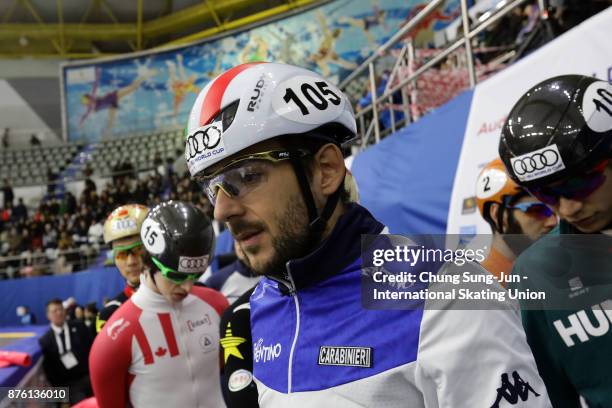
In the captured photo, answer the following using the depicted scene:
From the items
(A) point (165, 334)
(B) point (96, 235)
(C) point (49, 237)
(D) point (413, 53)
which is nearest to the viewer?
(A) point (165, 334)

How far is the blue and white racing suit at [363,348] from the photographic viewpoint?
0.96m

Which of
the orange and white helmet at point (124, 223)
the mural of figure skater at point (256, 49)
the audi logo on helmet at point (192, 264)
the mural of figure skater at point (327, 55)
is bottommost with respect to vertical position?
the audi logo on helmet at point (192, 264)

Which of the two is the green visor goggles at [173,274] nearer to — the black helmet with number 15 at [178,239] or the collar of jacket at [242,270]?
the black helmet with number 15 at [178,239]

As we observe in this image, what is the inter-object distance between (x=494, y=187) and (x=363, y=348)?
1.42m

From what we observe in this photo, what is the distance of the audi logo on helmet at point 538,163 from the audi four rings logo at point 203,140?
0.85 metres

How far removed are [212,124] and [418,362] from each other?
751 millimetres

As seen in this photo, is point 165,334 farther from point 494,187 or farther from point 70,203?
point 70,203

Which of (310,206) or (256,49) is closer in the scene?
(310,206)

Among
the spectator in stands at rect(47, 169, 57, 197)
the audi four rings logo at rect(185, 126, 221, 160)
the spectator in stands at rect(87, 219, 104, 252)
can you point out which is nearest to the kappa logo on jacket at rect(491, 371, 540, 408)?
the audi four rings logo at rect(185, 126, 221, 160)

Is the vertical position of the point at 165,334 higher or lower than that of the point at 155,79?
lower

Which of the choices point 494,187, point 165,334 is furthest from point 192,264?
point 494,187

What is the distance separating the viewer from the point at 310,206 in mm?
1260

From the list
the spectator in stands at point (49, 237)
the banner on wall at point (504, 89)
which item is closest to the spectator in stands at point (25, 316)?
the spectator in stands at point (49, 237)

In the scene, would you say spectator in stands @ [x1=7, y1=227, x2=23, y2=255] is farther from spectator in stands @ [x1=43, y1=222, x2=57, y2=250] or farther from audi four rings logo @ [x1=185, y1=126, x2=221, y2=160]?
audi four rings logo @ [x1=185, y1=126, x2=221, y2=160]
